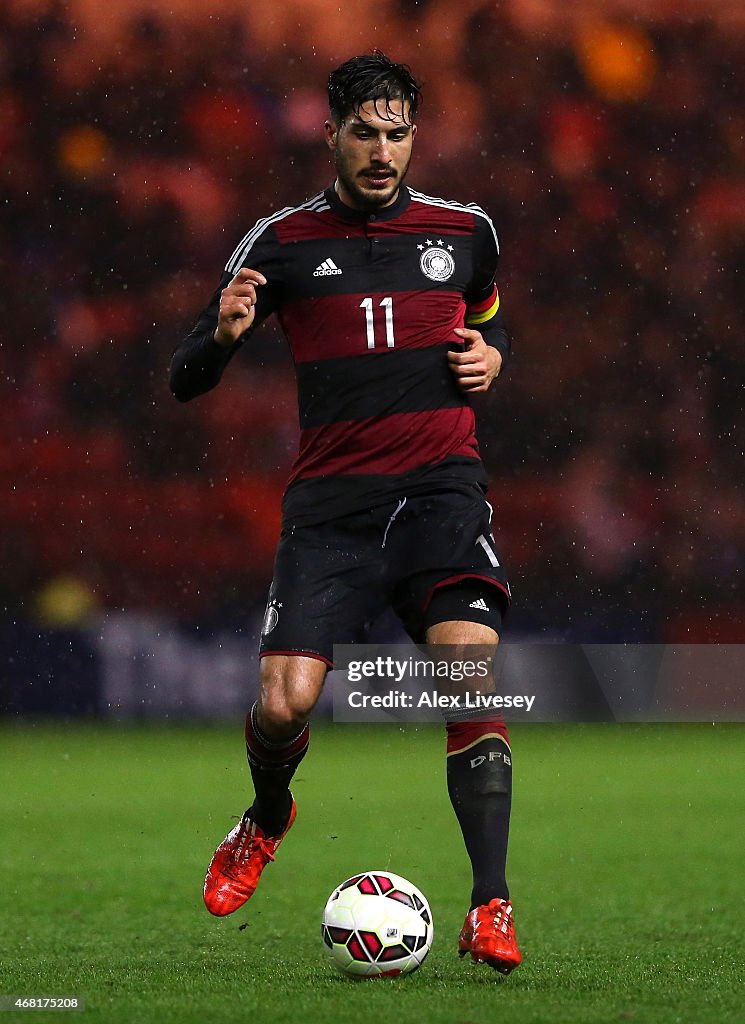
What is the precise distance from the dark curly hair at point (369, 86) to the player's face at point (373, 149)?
17 millimetres

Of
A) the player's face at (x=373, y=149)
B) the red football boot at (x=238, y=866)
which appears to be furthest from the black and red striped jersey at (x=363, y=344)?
the red football boot at (x=238, y=866)

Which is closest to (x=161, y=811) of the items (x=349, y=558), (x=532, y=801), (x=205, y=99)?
(x=532, y=801)

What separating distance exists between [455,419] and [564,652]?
8.04 meters

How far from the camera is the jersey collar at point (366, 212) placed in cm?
412

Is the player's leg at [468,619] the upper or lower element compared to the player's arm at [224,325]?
lower

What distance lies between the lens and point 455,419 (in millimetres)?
4027

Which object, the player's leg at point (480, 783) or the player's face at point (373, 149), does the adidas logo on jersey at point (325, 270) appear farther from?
the player's leg at point (480, 783)

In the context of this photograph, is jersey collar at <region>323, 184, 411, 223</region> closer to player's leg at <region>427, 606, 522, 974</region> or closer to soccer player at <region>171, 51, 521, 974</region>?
soccer player at <region>171, 51, 521, 974</region>

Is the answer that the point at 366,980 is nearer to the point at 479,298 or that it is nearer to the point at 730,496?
the point at 479,298

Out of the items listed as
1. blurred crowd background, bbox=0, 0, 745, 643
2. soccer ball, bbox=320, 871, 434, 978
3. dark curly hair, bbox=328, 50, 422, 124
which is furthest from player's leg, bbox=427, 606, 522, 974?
blurred crowd background, bbox=0, 0, 745, 643

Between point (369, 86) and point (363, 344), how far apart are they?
0.63m

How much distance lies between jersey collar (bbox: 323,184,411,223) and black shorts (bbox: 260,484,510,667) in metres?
0.74

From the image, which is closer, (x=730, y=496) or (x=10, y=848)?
(x=10, y=848)

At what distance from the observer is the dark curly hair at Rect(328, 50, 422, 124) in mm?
3949
